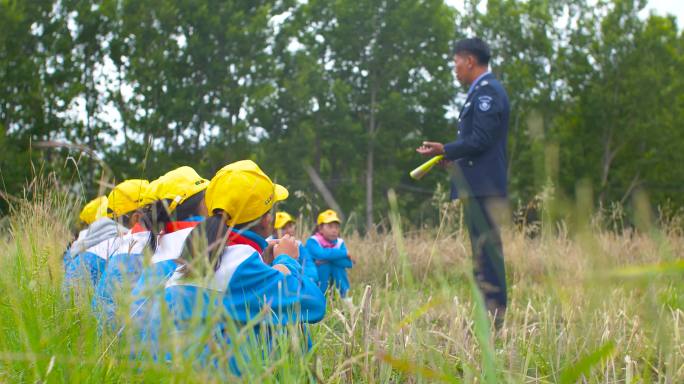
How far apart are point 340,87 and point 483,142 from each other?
75.5 ft

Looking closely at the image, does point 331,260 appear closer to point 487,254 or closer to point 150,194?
point 487,254

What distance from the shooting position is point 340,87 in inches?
1062

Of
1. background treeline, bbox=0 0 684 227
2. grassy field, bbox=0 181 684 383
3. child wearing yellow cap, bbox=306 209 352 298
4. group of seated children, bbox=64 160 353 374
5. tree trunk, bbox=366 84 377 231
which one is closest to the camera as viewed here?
grassy field, bbox=0 181 684 383

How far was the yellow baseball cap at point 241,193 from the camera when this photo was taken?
2578mm

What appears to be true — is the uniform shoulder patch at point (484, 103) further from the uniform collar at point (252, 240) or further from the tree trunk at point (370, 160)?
the tree trunk at point (370, 160)

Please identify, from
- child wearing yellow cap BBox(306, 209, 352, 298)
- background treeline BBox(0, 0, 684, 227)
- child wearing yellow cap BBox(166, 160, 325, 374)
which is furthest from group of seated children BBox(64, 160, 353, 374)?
background treeline BBox(0, 0, 684, 227)

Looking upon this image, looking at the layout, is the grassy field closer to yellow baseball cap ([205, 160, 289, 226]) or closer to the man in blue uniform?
yellow baseball cap ([205, 160, 289, 226])

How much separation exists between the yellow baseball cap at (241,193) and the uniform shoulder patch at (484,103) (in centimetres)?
186

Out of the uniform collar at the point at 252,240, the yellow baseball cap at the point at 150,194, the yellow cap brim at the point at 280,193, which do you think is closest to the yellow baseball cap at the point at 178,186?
the yellow baseball cap at the point at 150,194

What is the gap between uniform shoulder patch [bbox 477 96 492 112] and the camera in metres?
4.24

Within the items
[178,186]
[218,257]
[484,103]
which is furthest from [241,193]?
[484,103]

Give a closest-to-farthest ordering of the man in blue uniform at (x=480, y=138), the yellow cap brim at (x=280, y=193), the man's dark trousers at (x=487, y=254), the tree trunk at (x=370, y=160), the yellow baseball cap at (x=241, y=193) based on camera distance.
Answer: the yellow baseball cap at (x=241, y=193) < the yellow cap brim at (x=280, y=193) < the man's dark trousers at (x=487, y=254) < the man in blue uniform at (x=480, y=138) < the tree trunk at (x=370, y=160)

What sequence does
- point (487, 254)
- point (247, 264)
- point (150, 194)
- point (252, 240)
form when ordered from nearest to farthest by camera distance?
point (247, 264)
point (252, 240)
point (150, 194)
point (487, 254)

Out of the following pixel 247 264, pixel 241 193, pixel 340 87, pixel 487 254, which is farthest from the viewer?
pixel 340 87
